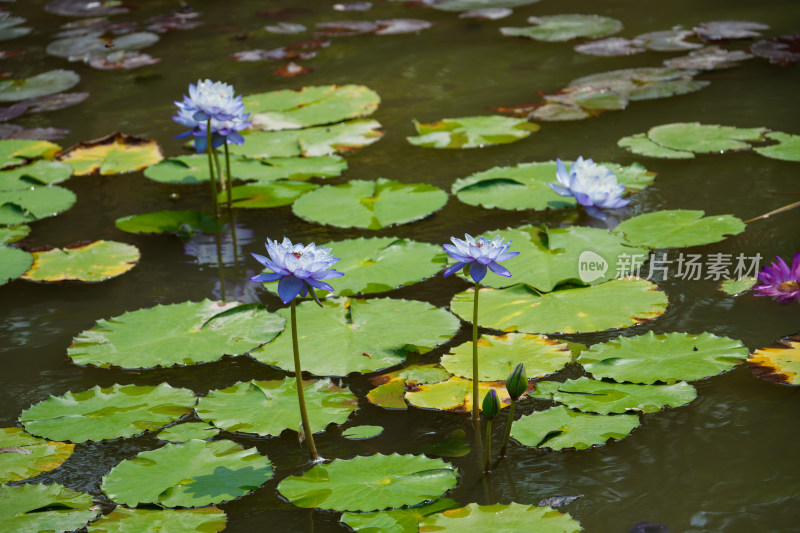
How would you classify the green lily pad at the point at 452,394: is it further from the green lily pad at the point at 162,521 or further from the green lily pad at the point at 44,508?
the green lily pad at the point at 44,508

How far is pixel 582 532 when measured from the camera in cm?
142

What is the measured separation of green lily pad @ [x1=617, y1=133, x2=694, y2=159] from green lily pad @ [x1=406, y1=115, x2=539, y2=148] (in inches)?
17.5

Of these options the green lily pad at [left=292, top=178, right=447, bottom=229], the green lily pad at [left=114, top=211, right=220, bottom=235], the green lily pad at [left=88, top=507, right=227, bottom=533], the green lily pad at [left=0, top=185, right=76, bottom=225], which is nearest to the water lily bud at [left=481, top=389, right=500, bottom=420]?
the green lily pad at [left=88, top=507, right=227, bottom=533]

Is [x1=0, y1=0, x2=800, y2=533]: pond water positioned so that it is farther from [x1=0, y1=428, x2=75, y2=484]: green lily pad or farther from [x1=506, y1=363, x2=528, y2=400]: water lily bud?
[x1=506, y1=363, x2=528, y2=400]: water lily bud

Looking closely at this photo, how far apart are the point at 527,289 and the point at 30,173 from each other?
2.29m

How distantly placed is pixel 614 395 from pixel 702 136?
1838 millimetres

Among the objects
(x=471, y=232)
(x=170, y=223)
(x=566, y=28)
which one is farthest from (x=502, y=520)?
(x=566, y=28)

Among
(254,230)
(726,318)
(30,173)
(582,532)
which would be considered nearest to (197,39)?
(30,173)

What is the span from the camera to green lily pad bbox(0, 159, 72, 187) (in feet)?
10.9

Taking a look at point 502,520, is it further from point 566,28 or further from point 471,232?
point 566,28

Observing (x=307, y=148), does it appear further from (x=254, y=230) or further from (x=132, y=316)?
(x=132, y=316)

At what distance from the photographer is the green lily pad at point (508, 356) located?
189cm

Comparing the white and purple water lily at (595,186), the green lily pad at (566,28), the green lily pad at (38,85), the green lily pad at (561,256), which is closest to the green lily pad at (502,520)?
the green lily pad at (561,256)

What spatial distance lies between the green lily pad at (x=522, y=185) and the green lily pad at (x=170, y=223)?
3.03 ft
